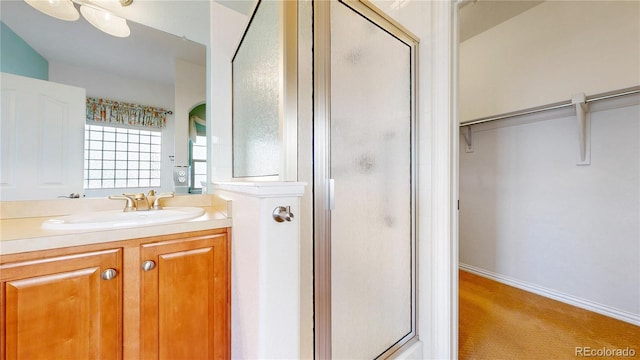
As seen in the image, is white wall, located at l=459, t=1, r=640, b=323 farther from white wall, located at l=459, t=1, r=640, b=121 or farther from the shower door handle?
the shower door handle

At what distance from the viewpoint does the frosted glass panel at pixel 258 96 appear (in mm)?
929

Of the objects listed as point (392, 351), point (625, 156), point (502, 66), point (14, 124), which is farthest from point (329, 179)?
point (502, 66)

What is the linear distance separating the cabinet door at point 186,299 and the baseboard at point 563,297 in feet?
8.57

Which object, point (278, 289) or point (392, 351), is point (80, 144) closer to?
point (278, 289)

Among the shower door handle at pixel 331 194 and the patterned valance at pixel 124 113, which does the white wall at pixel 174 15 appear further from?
the shower door handle at pixel 331 194

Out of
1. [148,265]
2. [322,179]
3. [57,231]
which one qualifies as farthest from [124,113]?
[322,179]

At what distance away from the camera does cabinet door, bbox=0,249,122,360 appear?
674 millimetres

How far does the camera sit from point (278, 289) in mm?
750

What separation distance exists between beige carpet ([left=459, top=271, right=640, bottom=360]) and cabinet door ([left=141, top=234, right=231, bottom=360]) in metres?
1.44

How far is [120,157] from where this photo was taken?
1.24 m

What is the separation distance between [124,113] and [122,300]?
3.19ft

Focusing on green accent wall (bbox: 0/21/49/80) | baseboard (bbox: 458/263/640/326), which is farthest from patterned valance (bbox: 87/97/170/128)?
baseboard (bbox: 458/263/640/326)

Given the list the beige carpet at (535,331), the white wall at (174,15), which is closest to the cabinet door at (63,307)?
the white wall at (174,15)

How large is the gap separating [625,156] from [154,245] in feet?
9.83
